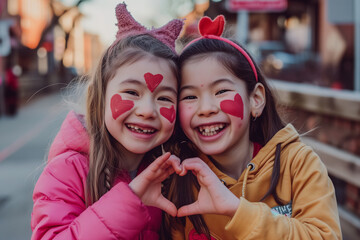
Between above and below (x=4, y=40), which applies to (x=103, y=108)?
above

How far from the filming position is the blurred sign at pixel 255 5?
7734mm

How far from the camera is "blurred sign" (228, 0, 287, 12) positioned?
7734mm

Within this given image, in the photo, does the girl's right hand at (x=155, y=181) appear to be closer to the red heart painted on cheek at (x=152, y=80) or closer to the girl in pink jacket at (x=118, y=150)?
the girl in pink jacket at (x=118, y=150)

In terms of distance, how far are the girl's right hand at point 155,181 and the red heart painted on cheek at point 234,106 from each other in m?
0.36

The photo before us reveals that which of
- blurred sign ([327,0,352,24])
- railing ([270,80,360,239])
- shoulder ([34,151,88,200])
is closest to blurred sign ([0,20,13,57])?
railing ([270,80,360,239])

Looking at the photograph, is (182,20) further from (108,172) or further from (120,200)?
(120,200)

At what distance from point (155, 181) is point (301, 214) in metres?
0.64

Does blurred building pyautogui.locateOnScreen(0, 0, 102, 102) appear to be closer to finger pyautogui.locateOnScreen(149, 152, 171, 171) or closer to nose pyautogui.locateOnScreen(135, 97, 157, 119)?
nose pyautogui.locateOnScreen(135, 97, 157, 119)

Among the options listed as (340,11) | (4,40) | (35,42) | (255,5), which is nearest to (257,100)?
(340,11)

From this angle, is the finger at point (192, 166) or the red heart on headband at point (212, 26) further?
the red heart on headband at point (212, 26)

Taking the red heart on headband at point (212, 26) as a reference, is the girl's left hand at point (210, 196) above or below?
below

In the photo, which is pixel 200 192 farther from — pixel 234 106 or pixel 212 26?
pixel 212 26

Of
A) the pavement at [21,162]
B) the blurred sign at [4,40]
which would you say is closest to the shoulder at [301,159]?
the pavement at [21,162]

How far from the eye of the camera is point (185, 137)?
2.21 metres
